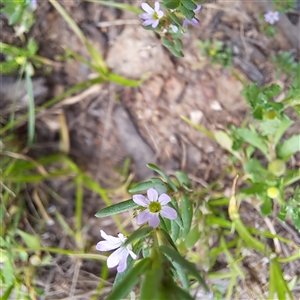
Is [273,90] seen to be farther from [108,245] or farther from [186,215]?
[108,245]

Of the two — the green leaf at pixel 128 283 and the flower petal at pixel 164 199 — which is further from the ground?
the flower petal at pixel 164 199

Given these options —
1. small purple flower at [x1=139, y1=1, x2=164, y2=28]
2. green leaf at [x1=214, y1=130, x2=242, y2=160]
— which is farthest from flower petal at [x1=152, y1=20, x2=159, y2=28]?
green leaf at [x1=214, y1=130, x2=242, y2=160]

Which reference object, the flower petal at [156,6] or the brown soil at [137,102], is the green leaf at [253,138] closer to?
the brown soil at [137,102]

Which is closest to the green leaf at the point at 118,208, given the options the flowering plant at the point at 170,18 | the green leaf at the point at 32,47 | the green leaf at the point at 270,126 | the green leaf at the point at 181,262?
the green leaf at the point at 181,262

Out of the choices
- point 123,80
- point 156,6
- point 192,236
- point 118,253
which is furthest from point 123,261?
point 123,80

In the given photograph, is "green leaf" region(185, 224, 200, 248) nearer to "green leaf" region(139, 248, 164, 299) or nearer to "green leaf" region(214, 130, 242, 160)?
"green leaf" region(214, 130, 242, 160)

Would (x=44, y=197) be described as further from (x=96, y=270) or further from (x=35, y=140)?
(x=96, y=270)
